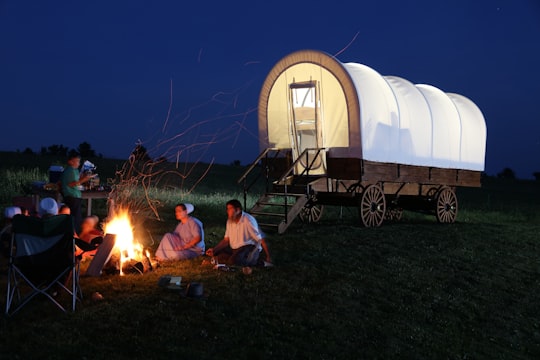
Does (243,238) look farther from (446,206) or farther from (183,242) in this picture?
(446,206)

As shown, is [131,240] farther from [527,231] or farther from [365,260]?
[527,231]

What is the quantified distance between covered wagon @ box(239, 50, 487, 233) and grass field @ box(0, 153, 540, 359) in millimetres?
1825

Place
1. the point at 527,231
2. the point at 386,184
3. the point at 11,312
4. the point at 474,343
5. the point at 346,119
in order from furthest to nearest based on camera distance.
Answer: the point at 527,231 < the point at 386,184 < the point at 346,119 < the point at 474,343 < the point at 11,312

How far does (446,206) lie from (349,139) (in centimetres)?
500

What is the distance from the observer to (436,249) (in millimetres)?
11414

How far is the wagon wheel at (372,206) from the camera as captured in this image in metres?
13.1

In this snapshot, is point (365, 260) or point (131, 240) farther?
point (365, 260)

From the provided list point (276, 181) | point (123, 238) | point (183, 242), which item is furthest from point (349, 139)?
point (123, 238)

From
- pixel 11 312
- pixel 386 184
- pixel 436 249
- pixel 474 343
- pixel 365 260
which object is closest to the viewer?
pixel 11 312

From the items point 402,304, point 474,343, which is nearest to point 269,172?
point 402,304

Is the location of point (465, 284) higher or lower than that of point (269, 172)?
lower

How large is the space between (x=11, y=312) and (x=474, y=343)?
5.52 m

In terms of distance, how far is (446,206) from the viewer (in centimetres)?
1614

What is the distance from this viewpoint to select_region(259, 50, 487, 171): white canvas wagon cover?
12.7 m
